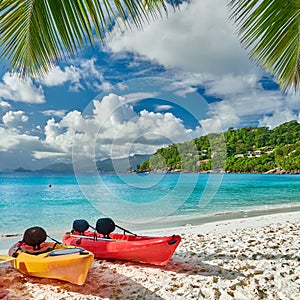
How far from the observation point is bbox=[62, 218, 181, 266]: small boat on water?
4277 millimetres

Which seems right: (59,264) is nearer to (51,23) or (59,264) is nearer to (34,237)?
(34,237)

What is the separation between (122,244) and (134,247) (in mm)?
230

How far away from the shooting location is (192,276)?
3.86 m

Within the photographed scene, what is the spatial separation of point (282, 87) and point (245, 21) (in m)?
1.25

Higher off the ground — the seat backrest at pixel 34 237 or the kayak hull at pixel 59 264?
the seat backrest at pixel 34 237

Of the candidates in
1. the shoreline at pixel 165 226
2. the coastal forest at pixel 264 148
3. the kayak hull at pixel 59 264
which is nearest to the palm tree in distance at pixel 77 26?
the kayak hull at pixel 59 264

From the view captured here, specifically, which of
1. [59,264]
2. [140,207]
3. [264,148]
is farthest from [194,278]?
[264,148]

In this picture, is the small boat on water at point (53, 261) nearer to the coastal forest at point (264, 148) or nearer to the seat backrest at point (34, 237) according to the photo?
the seat backrest at point (34, 237)

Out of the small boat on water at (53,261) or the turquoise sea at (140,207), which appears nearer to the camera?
the small boat on water at (53,261)

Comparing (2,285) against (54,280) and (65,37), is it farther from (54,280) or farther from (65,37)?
(65,37)

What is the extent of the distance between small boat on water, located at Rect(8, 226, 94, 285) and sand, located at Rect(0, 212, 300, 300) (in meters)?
0.14

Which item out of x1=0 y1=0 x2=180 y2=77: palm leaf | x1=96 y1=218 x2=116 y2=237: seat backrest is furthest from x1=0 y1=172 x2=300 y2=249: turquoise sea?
x1=0 y1=0 x2=180 y2=77: palm leaf

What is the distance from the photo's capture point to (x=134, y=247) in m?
4.51

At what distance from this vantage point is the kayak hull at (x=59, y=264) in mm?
3756
